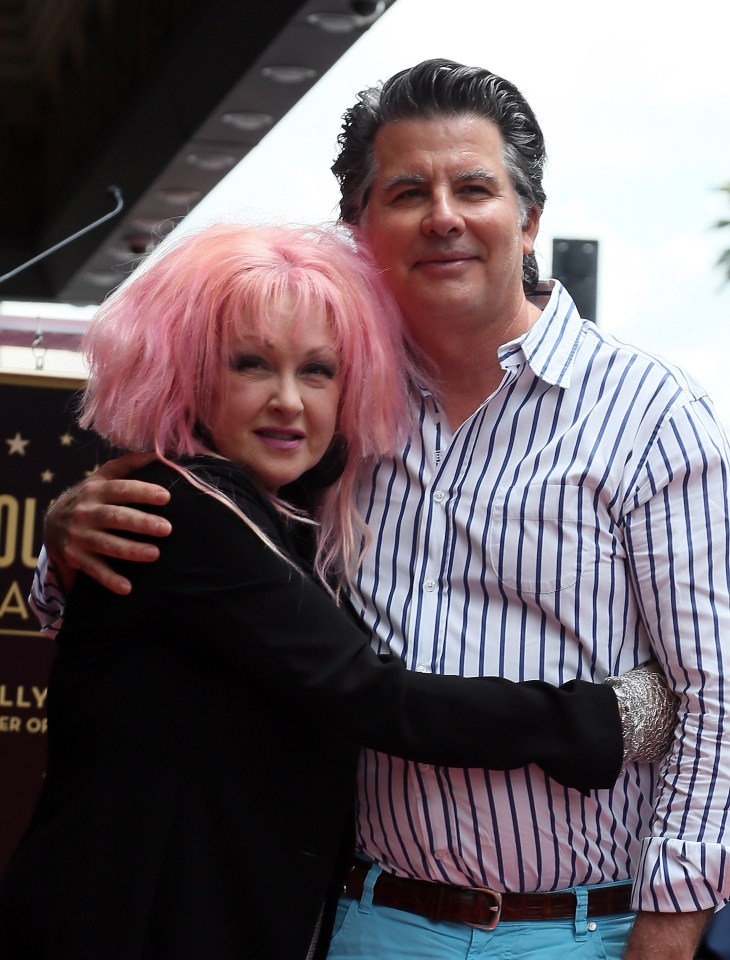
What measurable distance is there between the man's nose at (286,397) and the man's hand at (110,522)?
18 cm

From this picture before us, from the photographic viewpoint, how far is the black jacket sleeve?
159cm

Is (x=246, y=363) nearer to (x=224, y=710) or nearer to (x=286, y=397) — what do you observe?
(x=286, y=397)

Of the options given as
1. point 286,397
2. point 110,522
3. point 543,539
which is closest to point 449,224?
point 286,397

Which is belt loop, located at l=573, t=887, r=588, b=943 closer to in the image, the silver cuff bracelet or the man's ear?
the silver cuff bracelet

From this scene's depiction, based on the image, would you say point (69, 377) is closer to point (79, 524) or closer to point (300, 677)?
point (79, 524)

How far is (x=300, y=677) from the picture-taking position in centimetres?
159

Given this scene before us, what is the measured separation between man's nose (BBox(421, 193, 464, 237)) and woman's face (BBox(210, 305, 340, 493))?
0.22 m

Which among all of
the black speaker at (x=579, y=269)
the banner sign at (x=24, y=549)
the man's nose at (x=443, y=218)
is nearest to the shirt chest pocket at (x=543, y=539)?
the man's nose at (x=443, y=218)

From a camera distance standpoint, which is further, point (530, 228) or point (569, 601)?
point (530, 228)

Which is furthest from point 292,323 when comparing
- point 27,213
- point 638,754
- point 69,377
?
point 27,213

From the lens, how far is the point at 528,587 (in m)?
1.71

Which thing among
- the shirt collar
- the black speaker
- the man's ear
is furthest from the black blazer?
the black speaker

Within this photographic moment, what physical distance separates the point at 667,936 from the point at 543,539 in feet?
1.68

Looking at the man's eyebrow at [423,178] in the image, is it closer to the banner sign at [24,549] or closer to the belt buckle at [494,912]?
the belt buckle at [494,912]
